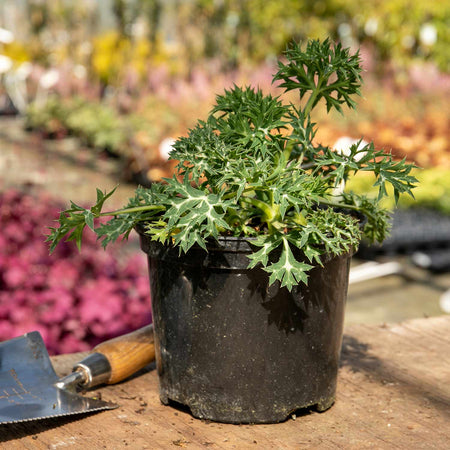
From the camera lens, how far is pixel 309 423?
1353 millimetres

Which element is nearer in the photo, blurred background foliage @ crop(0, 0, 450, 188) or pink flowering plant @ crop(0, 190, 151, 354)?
pink flowering plant @ crop(0, 190, 151, 354)

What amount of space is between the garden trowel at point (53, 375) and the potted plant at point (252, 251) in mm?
146

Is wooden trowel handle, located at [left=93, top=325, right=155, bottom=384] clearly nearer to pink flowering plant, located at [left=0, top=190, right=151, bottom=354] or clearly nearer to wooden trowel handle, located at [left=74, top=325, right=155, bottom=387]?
wooden trowel handle, located at [left=74, top=325, right=155, bottom=387]

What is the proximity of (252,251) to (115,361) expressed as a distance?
487 millimetres

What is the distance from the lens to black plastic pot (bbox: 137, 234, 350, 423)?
1.27 m

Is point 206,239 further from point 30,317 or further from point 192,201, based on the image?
point 30,317

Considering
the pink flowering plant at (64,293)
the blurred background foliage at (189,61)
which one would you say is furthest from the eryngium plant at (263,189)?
the blurred background foliage at (189,61)

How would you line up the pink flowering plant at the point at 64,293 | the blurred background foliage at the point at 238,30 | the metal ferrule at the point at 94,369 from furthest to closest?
the blurred background foliage at the point at 238,30
the pink flowering plant at the point at 64,293
the metal ferrule at the point at 94,369

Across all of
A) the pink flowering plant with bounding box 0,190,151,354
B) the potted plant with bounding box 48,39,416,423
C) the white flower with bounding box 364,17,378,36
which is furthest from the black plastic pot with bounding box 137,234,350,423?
the white flower with bounding box 364,17,378,36

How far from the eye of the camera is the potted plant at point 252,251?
3.95ft

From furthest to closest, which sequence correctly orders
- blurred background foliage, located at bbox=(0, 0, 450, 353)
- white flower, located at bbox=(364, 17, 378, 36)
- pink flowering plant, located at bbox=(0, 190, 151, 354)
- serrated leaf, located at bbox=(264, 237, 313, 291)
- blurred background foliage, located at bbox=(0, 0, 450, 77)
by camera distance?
white flower, located at bbox=(364, 17, 378, 36)
blurred background foliage, located at bbox=(0, 0, 450, 77)
blurred background foliage, located at bbox=(0, 0, 450, 353)
pink flowering plant, located at bbox=(0, 190, 151, 354)
serrated leaf, located at bbox=(264, 237, 313, 291)

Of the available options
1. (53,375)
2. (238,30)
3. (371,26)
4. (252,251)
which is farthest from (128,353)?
(371,26)

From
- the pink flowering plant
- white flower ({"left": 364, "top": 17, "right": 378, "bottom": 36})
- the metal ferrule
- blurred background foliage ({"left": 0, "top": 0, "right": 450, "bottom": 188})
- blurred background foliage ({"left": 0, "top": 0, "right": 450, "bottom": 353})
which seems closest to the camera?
the metal ferrule

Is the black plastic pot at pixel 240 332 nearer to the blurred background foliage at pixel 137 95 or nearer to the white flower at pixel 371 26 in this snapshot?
the blurred background foliage at pixel 137 95
